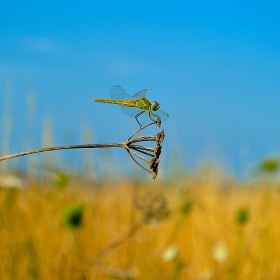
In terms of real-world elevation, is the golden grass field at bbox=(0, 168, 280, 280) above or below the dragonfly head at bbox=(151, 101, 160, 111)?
below

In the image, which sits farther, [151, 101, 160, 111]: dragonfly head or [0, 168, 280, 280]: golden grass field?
[0, 168, 280, 280]: golden grass field

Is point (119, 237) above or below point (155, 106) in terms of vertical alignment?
below

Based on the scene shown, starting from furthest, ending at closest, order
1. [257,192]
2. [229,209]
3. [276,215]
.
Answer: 1. [257,192]
2. [229,209]
3. [276,215]

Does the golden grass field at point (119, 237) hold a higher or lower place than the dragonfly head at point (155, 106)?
lower

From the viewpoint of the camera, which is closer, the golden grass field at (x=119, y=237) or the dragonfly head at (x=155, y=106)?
the dragonfly head at (x=155, y=106)

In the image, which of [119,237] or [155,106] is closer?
[155,106]

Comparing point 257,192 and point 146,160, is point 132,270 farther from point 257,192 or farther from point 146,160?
point 257,192

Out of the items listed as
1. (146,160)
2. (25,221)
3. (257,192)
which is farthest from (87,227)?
(146,160)

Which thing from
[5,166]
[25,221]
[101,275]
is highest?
[5,166]
